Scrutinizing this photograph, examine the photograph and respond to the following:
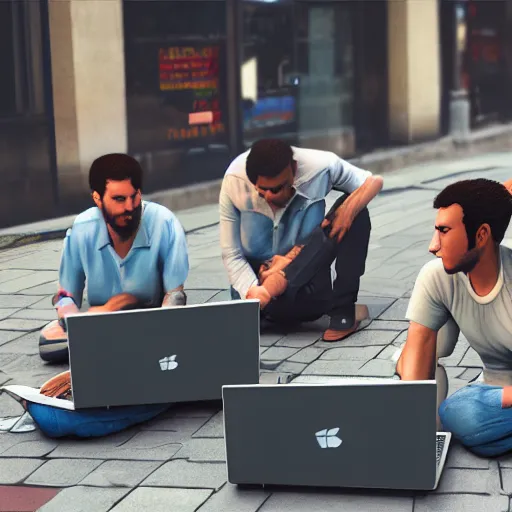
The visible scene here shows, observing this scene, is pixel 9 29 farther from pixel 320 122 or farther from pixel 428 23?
pixel 428 23

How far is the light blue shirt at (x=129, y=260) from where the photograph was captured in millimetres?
6246

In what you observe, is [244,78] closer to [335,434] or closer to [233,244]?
[233,244]

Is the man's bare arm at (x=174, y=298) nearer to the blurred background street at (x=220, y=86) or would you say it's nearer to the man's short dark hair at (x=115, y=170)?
the man's short dark hair at (x=115, y=170)

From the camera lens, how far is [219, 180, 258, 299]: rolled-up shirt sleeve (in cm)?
680

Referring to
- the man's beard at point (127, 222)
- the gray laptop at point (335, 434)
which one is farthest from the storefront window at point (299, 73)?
the gray laptop at point (335, 434)

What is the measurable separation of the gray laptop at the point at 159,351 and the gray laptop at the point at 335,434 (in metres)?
0.85

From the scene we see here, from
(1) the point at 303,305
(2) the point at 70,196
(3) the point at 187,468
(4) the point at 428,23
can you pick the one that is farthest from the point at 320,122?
(3) the point at 187,468

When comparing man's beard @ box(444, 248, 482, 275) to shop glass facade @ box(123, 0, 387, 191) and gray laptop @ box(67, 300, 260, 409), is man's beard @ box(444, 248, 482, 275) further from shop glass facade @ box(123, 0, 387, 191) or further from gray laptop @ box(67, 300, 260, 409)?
shop glass facade @ box(123, 0, 387, 191)

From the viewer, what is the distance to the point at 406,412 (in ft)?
14.5

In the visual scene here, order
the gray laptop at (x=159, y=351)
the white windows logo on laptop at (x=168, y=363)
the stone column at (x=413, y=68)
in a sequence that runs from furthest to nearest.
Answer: the stone column at (x=413, y=68) → the white windows logo on laptop at (x=168, y=363) → the gray laptop at (x=159, y=351)

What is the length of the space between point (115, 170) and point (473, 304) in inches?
79.6

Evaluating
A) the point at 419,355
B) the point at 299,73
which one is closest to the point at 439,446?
Answer: the point at 419,355

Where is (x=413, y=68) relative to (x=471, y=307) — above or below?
above

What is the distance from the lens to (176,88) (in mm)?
13680
